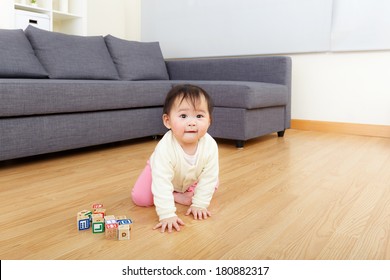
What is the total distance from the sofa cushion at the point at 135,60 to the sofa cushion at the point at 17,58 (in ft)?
2.42

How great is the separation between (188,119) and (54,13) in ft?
9.90

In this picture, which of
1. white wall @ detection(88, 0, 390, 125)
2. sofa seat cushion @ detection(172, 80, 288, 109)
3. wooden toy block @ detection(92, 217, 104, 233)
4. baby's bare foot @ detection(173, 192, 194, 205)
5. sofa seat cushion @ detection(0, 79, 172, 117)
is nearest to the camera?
wooden toy block @ detection(92, 217, 104, 233)

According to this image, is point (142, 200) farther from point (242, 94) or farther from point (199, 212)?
point (242, 94)

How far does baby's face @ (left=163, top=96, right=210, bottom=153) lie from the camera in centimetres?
113

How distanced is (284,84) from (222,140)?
27.1 inches

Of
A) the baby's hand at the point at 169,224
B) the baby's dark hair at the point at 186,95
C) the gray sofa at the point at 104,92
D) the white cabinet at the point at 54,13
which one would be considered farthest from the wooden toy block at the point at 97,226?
the white cabinet at the point at 54,13

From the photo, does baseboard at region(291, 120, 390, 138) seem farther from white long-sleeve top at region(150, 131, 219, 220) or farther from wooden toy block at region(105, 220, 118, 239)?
wooden toy block at region(105, 220, 118, 239)

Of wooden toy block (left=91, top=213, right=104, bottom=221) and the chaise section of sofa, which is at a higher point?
the chaise section of sofa

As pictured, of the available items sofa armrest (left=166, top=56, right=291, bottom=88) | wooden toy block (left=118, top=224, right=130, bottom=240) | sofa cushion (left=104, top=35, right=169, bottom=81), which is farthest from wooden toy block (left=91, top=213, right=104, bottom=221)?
sofa armrest (left=166, top=56, right=291, bottom=88)

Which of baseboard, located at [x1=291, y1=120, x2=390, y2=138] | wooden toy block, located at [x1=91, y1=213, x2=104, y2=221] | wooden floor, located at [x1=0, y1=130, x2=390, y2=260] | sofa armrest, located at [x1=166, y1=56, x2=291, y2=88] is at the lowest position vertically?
wooden floor, located at [x1=0, y1=130, x2=390, y2=260]

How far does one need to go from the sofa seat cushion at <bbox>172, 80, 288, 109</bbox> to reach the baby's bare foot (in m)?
1.27

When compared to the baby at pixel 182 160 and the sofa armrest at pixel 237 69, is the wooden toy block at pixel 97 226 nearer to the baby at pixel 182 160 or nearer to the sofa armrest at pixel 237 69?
the baby at pixel 182 160

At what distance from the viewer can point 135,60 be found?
320 cm

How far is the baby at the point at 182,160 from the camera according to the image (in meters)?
1.13
